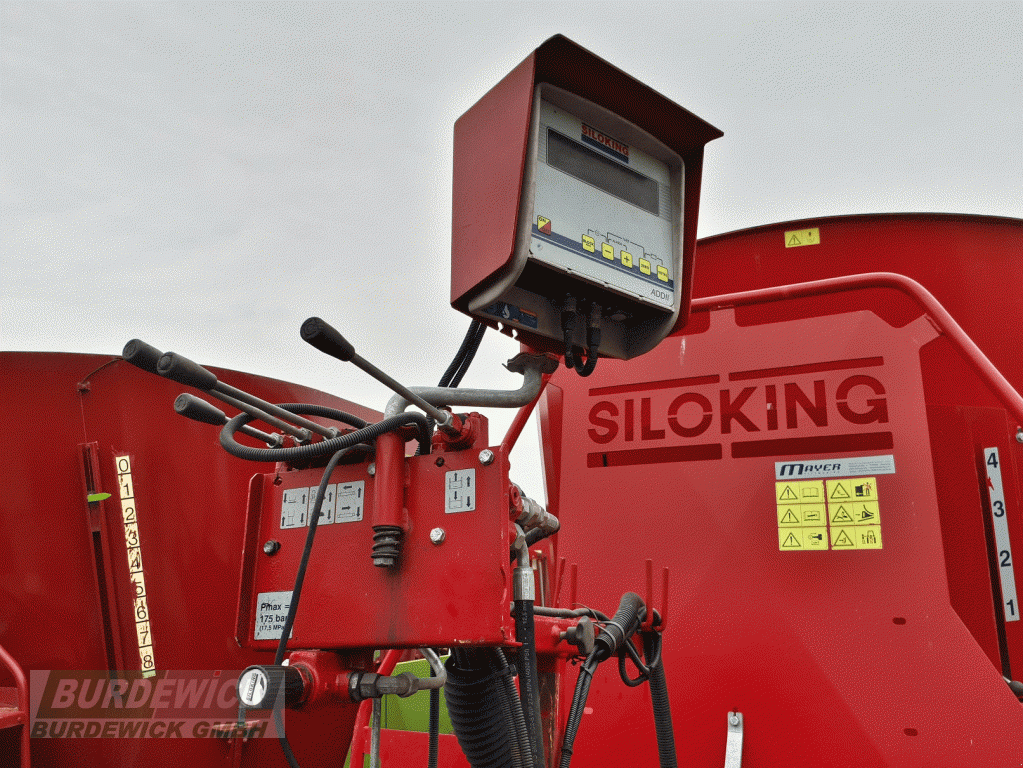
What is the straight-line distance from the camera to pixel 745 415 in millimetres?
2463

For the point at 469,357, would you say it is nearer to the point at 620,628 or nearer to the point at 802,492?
the point at 620,628

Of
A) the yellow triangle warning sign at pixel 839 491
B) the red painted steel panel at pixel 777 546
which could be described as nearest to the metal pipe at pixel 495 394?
the red painted steel panel at pixel 777 546

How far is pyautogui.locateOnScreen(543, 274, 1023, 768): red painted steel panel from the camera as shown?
207 centimetres

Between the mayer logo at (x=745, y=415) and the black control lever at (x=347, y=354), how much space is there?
1.19 metres

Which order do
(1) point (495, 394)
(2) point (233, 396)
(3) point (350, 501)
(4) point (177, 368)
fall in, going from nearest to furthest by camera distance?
(4) point (177, 368) < (2) point (233, 396) < (3) point (350, 501) < (1) point (495, 394)

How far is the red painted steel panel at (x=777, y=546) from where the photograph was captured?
207 cm

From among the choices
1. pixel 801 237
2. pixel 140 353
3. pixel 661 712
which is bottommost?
pixel 661 712

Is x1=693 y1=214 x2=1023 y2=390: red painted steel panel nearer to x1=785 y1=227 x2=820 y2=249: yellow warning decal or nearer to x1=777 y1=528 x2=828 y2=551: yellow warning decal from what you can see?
A: x1=785 y1=227 x2=820 y2=249: yellow warning decal

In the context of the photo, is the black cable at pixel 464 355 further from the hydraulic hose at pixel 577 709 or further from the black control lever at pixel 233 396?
the hydraulic hose at pixel 577 709

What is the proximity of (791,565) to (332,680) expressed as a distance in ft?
4.34

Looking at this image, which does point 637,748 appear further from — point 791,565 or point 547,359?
point 547,359

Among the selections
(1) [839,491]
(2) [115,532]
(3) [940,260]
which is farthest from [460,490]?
(2) [115,532]

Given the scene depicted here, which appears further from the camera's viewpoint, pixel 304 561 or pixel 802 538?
pixel 802 538

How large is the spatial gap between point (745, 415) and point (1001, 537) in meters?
0.73
